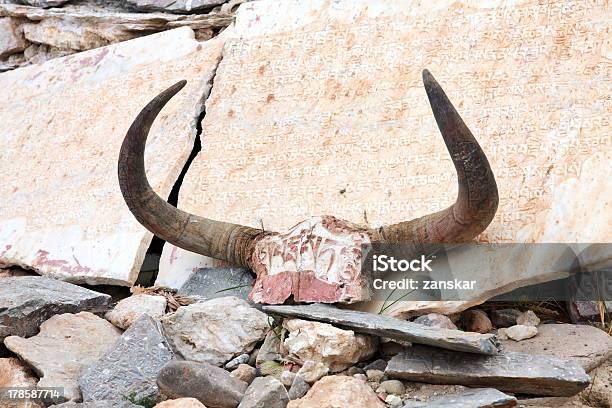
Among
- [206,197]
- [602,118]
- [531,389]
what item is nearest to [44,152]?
[206,197]

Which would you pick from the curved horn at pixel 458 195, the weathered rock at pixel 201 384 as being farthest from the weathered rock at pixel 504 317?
the weathered rock at pixel 201 384

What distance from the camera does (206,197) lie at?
5.14m

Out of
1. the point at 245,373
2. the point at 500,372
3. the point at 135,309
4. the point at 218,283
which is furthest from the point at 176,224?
the point at 500,372

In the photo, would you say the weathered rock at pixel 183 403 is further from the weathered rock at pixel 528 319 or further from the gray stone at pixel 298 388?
the weathered rock at pixel 528 319

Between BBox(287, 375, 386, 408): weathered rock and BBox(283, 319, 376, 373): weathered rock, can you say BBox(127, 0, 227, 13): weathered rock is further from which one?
BBox(287, 375, 386, 408): weathered rock

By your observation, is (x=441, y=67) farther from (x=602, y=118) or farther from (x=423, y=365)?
(x=423, y=365)

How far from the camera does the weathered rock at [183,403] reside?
3.11m

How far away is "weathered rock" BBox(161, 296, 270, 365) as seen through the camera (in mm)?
3684

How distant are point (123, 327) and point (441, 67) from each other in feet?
7.44

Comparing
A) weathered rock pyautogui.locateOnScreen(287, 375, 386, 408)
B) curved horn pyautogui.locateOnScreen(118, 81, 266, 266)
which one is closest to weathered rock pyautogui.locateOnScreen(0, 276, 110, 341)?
curved horn pyautogui.locateOnScreen(118, 81, 266, 266)

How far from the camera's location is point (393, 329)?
332 centimetres

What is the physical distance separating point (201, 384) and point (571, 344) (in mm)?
1495

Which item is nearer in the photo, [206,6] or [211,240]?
[211,240]

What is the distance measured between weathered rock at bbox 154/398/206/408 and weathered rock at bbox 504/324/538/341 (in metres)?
1.40
